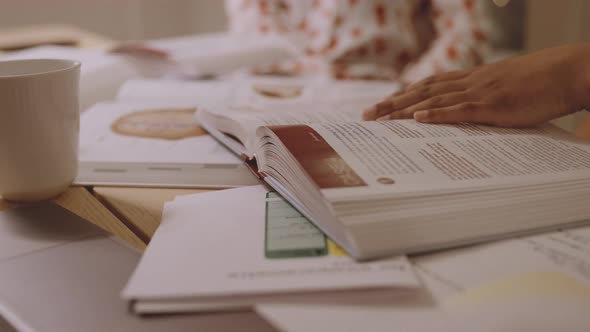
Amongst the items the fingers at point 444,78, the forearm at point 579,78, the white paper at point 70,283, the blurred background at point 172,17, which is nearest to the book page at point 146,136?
the white paper at point 70,283

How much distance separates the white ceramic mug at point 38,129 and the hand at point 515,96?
1.02 feet

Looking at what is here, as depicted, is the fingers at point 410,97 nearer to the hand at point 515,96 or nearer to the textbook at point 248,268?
the hand at point 515,96

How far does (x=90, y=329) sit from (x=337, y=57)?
1.21 meters

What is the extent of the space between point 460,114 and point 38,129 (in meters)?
0.39

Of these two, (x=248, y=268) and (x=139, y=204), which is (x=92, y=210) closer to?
(x=139, y=204)

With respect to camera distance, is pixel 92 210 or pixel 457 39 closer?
pixel 92 210

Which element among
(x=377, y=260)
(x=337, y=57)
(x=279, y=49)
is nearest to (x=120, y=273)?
(x=377, y=260)

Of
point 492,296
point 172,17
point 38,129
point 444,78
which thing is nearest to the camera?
point 492,296

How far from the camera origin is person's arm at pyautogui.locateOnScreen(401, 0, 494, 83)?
1383 mm

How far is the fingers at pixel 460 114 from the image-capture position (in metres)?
0.53

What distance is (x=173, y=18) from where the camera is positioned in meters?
3.03

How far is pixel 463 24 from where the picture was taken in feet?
4.61

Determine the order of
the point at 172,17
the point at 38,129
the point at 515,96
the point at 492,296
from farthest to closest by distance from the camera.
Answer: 1. the point at 172,17
2. the point at 515,96
3. the point at 38,129
4. the point at 492,296

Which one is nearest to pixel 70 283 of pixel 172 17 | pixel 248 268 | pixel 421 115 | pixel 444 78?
pixel 248 268
